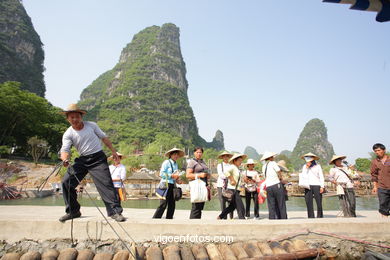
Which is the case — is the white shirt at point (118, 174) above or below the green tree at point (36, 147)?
below

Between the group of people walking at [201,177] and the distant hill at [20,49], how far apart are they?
70.0 m

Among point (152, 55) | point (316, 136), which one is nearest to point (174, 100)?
point (152, 55)

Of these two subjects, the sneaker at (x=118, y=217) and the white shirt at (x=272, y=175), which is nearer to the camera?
the sneaker at (x=118, y=217)

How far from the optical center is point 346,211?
5168 millimetres

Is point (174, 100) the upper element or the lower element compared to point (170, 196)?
upper

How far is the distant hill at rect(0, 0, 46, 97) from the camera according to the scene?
6044 centimetres

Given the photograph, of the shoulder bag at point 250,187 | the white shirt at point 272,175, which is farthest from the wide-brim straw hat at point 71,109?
the shoulder bag at point 250,187

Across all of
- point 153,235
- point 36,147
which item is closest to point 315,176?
point 153,235

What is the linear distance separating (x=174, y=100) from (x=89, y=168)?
113076 mm

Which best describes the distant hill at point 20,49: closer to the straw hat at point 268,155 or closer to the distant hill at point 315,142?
the straw hat at point 268,155

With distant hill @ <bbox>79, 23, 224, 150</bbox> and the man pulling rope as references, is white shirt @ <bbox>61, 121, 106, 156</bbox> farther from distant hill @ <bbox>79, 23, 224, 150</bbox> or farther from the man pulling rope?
distant hill @ <bbox>79, 23, 224, 150</bbox>

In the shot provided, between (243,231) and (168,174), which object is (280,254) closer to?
(243,231)

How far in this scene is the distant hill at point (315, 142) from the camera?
151000 mm

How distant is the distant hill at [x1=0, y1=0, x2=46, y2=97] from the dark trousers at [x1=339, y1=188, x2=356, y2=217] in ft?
236
